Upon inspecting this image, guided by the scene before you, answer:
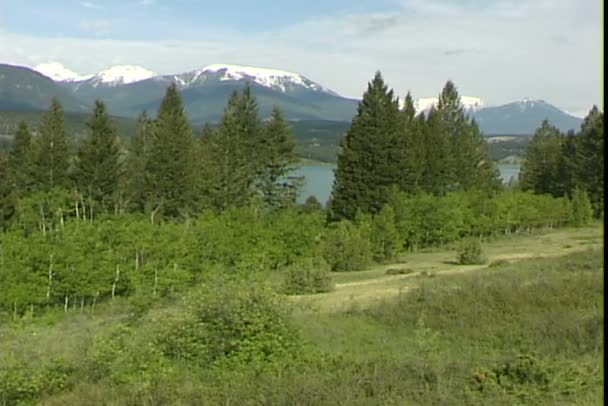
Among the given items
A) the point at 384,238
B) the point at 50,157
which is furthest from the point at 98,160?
the point at 384,238

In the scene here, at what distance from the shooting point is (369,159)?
1432 inches

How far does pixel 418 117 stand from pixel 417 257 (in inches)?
551

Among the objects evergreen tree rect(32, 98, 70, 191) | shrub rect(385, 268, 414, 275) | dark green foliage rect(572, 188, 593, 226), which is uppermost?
evergreen tree rect(32, 98, 70, 191)

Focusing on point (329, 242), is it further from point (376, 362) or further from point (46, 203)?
point (376, 362)

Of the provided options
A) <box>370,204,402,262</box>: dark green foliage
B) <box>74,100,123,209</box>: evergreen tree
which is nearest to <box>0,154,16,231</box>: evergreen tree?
<box>74,100,123,209</box>: evergreen tree

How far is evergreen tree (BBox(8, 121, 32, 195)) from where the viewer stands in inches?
1312

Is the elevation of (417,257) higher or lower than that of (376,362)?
lower

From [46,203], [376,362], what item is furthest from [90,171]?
[376,362]

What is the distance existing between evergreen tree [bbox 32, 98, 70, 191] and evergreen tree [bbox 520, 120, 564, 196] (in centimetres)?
2966

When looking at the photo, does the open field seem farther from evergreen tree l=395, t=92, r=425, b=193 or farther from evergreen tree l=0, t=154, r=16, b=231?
evergreen tree l=0, t=154, r=16, b=231

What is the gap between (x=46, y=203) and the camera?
105ft

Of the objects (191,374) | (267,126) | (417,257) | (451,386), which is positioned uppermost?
(267,126)

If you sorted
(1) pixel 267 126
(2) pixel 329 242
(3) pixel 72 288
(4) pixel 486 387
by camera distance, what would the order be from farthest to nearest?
(1) pixel 267 126, (2) pixel 329 242, (3) pixel 72 288, (4) pixel 486 387

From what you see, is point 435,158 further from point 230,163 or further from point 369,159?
point 230,163
